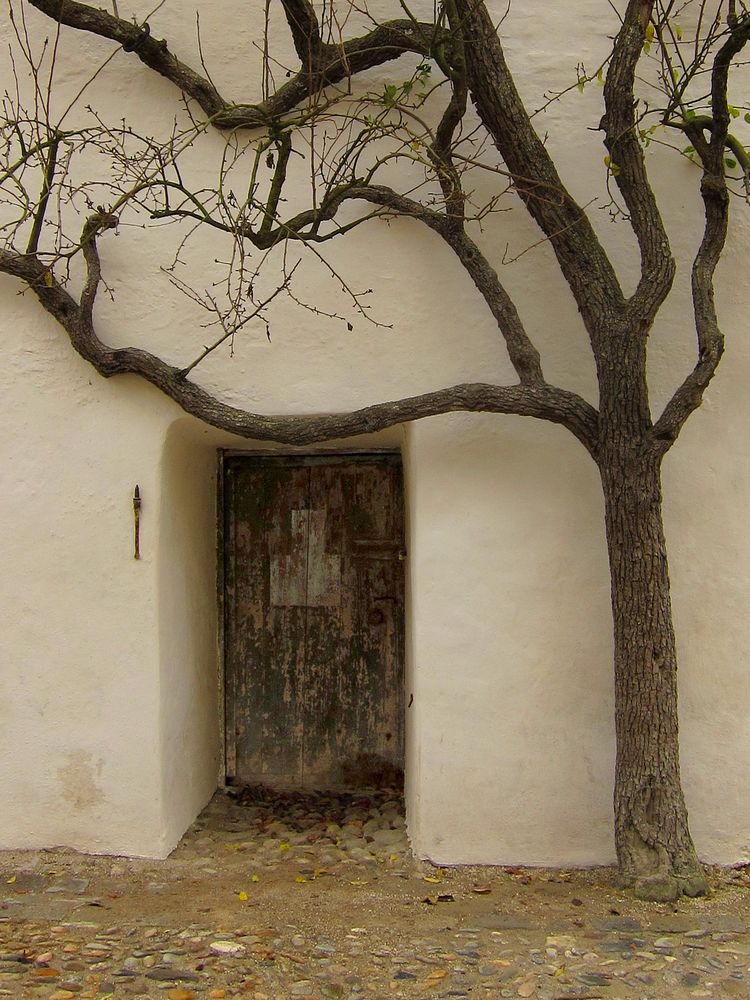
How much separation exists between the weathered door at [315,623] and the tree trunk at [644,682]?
1.39 meters

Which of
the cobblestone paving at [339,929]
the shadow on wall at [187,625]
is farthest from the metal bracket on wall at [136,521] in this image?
the cobblestone paving at [339,929]

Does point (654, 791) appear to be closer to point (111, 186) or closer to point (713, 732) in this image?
point (713, 732)

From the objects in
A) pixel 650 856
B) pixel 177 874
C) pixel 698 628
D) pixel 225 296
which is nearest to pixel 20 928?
pixel 177 874

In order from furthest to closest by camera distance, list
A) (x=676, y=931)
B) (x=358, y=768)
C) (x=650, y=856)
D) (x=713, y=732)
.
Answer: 1. (x=358, y=768)
2. (x=713, y=732)
3. (x=650, y=856)
4. (x=676, y=931)

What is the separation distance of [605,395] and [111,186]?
2159 mm

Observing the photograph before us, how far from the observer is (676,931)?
10.2 feet

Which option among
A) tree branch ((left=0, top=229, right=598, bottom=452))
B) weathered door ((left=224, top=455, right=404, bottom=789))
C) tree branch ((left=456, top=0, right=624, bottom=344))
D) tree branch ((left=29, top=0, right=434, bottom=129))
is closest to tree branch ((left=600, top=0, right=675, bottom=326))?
tree branch ((left=456, top=0, right=624, bottom=344))

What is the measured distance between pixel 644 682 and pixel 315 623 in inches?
70.4

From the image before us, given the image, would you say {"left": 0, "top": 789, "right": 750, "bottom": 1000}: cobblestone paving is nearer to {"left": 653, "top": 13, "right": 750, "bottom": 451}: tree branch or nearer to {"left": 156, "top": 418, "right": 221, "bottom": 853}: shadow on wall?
{"left": 156, "top": 418, "right": 221, "bottom": 853}: shadow on wall

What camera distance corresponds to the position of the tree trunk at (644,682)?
11.1ft

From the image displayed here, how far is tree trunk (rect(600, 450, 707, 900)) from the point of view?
338cm

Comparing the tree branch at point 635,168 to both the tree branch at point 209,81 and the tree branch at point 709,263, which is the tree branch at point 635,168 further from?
the tree branch at point 209,81

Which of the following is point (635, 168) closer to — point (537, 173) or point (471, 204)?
point (537, 173)

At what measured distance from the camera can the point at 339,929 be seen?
3.19 meters
